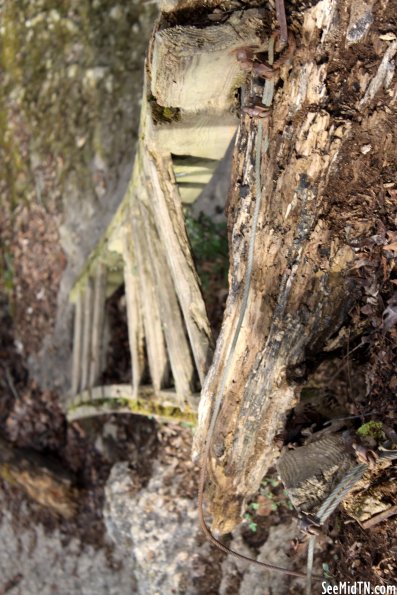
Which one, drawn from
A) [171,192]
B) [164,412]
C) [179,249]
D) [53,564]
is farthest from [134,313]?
[53,564]

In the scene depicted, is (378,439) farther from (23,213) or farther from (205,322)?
(23,213)

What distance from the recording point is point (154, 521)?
3.71 meters

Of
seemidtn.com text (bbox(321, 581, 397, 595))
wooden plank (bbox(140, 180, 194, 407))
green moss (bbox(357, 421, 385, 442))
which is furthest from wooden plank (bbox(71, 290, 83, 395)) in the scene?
green moss (bbox(357, 421, 385, 442))

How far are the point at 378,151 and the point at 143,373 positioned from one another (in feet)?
7.47

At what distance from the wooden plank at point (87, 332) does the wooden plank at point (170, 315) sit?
4.50 feet

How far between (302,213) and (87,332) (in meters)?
2.84

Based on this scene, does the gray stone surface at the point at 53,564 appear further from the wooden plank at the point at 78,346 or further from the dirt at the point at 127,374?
the wooden plank at the point at 78,346

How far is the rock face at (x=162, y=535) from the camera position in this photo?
3.52 metres

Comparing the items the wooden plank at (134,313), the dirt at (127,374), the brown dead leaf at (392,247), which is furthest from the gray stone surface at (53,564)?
the brown dead leaf at (392,247)

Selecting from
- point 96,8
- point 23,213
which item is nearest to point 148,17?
point 96,8

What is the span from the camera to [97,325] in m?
4.33

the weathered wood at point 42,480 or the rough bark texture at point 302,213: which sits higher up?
the rough bark texture at point 302,213

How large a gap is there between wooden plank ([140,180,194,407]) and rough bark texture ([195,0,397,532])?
0.65m

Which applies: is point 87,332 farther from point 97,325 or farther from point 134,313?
point 134,313
